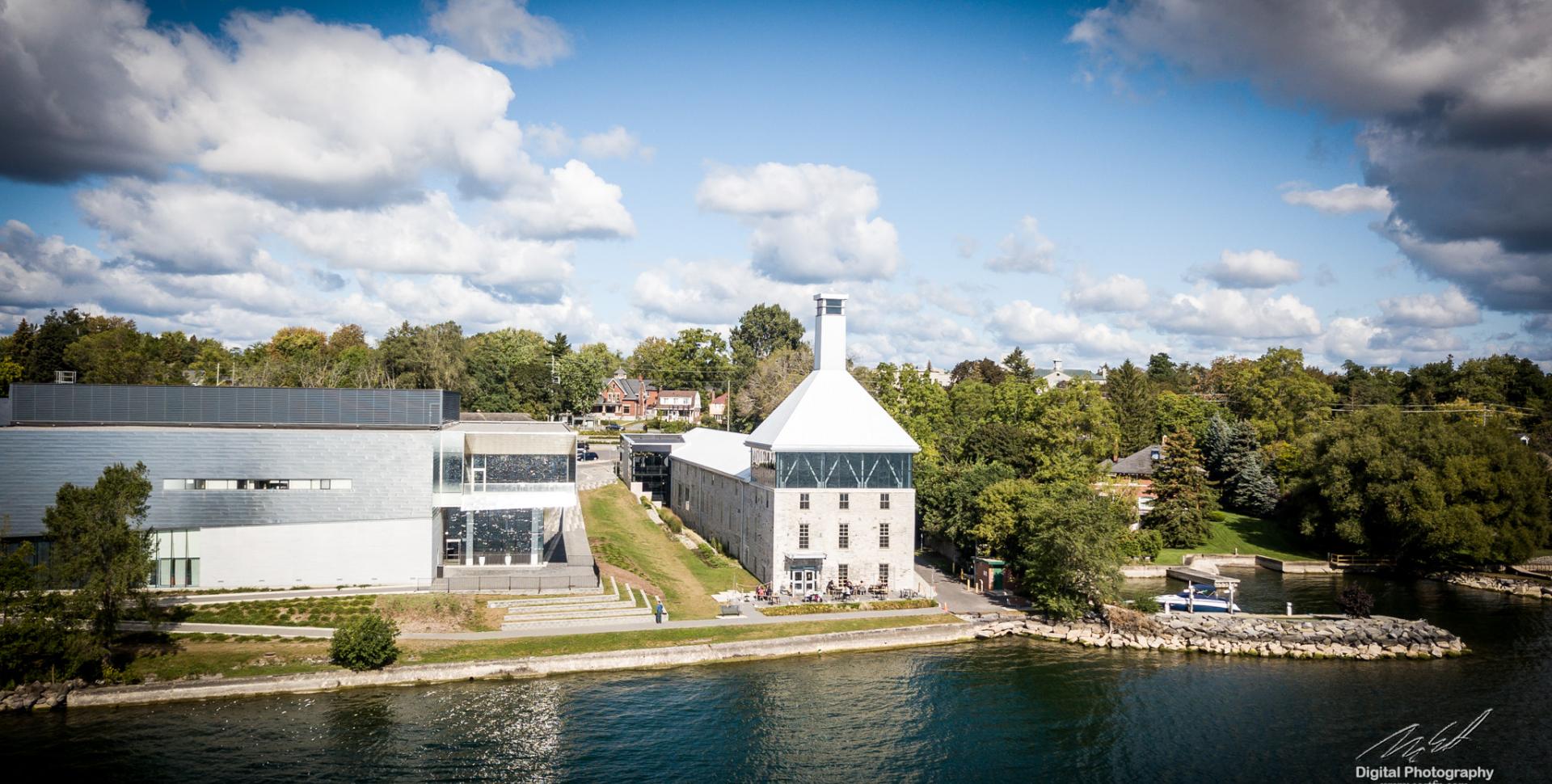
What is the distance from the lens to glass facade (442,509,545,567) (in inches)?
1734

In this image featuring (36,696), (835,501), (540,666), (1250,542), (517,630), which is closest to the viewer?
(36,696)

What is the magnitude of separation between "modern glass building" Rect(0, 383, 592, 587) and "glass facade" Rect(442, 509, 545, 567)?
7 cm

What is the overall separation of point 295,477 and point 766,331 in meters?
96.1

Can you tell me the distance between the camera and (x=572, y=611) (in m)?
38.8

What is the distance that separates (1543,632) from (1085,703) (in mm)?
26985

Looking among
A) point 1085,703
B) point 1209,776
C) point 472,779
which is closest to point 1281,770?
point 1209,776

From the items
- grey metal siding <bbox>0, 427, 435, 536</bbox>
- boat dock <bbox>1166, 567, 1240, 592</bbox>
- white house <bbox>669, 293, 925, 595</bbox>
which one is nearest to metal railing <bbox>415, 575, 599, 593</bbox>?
grey metal siding <bbox>0, 427, 435, 536</bbox>

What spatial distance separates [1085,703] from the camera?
3350 centimetres

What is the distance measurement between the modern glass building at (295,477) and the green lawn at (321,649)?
5.78 meters

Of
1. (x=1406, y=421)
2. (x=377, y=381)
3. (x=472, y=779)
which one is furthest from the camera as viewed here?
(x=377, y=381)

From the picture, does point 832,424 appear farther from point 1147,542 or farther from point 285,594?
point 285,594

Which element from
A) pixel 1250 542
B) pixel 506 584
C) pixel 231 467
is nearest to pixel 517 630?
pixel 506 584

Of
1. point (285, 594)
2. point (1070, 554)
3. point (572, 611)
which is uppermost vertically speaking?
point (1070, 554)

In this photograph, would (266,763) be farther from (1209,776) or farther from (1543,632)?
(1543,632)
